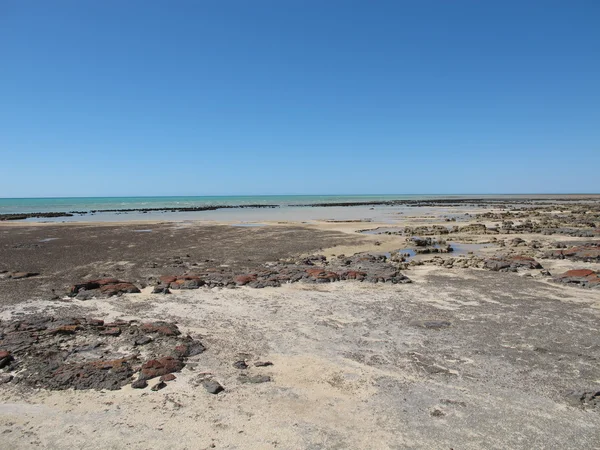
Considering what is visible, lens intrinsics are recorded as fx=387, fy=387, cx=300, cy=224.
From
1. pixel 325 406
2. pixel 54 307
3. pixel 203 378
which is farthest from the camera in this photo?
pixel 54 307

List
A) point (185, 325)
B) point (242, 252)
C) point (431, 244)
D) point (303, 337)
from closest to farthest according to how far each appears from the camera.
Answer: point (303, 337) < point (185, 325) < point (242, 252) < point (431, 244)

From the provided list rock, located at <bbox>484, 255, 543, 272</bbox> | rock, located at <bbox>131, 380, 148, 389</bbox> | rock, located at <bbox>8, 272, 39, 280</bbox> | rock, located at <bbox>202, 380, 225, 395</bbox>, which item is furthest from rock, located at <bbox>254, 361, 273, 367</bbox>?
rock, located at <bbox>8, 272, 39, 280</bbox>

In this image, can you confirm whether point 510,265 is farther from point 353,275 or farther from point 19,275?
point 19,275

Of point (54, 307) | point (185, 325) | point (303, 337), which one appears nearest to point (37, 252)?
point (54, 307)

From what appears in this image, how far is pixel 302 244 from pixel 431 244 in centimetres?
688

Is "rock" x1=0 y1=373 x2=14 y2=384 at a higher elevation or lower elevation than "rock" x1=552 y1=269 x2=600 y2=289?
lower

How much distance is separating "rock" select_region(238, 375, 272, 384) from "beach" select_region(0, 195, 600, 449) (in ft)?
0.14

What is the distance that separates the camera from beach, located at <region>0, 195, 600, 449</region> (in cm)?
459

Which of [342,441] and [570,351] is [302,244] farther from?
[342,441]

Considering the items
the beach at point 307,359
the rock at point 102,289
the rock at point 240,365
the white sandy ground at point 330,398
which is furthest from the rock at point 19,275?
the rock at point 240,365

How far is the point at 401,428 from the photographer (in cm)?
460

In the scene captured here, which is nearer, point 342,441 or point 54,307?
point 342,441

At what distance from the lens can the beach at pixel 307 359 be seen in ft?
15.1

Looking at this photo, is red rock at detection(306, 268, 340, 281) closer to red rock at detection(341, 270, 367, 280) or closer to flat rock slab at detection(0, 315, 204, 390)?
red rock at detection(341, 270, 367, 280)
